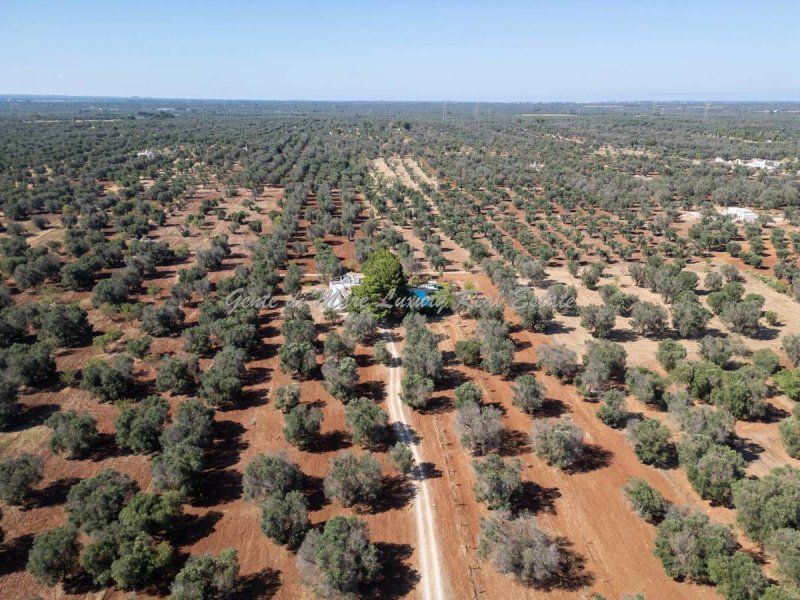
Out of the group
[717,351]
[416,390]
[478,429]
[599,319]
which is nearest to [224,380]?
[416,390]

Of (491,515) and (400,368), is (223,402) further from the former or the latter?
(491,515)

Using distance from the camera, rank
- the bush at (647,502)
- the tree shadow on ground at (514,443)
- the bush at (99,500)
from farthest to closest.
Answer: the tree shadow on ground at (514,443)
the bush at (647,502)
the bush at (99,500)

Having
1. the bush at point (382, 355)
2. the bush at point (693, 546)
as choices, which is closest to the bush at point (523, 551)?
the bush at point (693, 546)

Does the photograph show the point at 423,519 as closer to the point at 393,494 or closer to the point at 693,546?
the point at 393,494

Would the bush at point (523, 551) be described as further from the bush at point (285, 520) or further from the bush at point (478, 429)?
the bush at point (285, 520)

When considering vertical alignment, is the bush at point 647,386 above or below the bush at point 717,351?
below

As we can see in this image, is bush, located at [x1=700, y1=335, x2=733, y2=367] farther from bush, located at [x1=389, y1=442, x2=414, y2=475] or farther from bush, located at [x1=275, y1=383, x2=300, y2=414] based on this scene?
bush, located at [x1=275, y1=383, x2=300, y2=414]

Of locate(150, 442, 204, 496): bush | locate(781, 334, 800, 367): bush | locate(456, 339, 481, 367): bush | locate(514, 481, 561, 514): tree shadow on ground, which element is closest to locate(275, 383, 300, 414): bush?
locate(150, 442, 204, 496): bush
